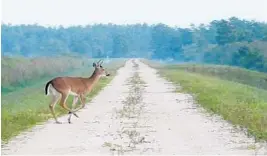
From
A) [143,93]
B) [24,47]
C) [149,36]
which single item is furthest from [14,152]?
[149,36]

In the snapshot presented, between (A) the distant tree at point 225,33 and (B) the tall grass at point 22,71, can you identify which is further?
(A) the distant tree at point 225,33

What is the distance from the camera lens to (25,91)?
33094 mm

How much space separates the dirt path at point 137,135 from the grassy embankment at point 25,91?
512mm

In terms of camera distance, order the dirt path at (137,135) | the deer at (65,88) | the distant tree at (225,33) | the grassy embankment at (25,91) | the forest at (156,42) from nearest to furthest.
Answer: the dirt path at (137,135) → the grassy embankment at (25,91) → the deer at (65,88) → the forest at (156,42) → the distant tree at (225,33)

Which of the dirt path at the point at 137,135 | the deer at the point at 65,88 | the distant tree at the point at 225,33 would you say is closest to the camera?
the dirt path at the point at 137,135

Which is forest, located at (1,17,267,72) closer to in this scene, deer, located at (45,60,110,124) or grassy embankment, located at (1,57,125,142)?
grassy embankment, located at (1,57,125,142)

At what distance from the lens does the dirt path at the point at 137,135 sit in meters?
10.5

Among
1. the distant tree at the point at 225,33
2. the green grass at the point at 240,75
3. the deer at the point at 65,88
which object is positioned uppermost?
the distant tree at the point at 225,33

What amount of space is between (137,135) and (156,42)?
125962mm

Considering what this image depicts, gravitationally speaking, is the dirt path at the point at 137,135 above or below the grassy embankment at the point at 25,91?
above

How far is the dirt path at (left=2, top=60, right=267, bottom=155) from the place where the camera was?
34.6 feet

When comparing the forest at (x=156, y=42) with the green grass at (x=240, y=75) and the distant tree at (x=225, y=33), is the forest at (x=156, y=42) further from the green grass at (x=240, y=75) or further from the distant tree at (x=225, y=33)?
the green grass at (x=240, y=75)

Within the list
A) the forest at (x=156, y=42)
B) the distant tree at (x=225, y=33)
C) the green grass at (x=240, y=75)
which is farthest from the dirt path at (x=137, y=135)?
the distant tree at (x=225, y=33)

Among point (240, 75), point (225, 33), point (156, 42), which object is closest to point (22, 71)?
point (240, 75)
